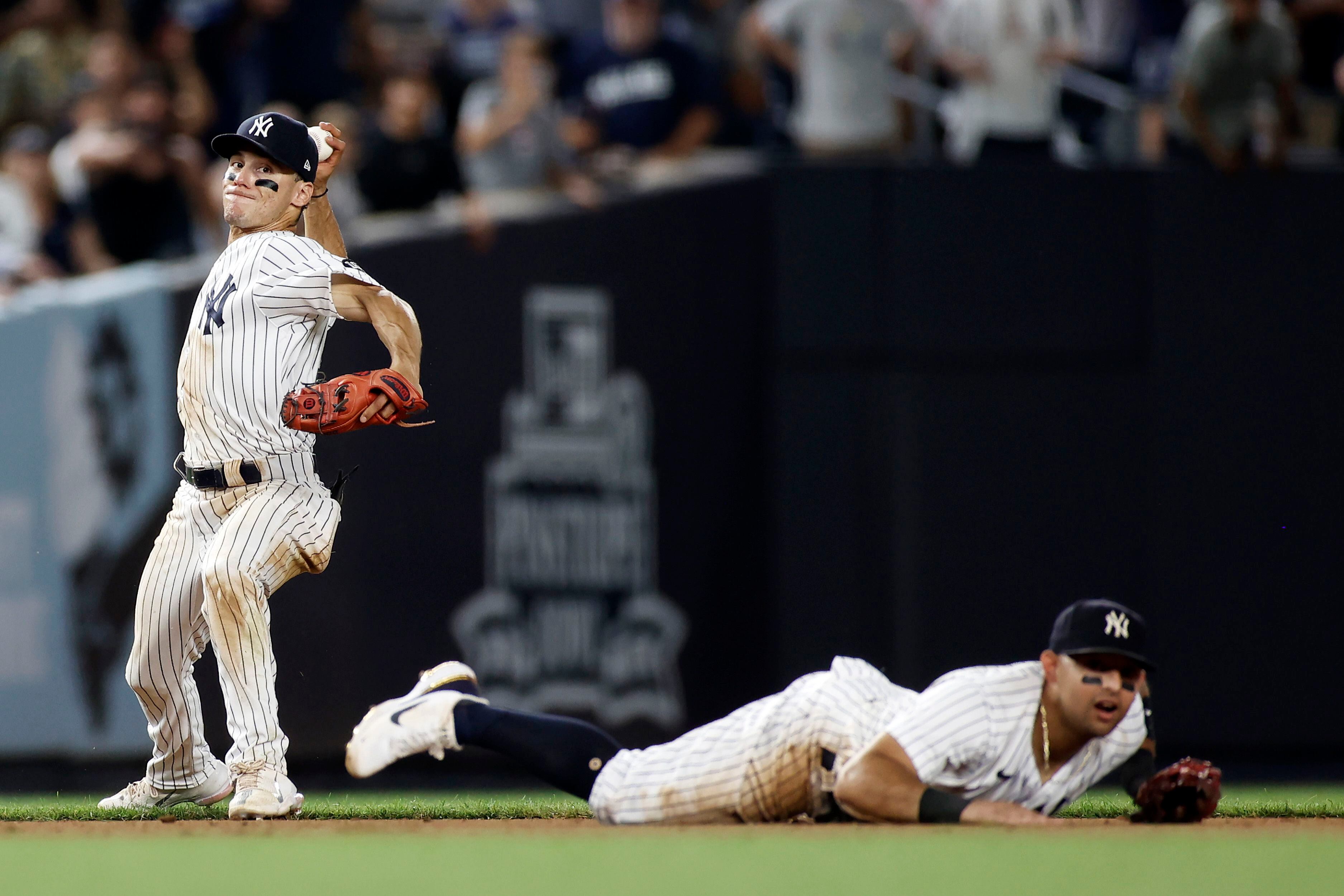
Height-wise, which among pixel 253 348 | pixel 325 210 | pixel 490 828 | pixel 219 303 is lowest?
pixel 490 828

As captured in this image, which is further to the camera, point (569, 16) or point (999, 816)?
point (569, 16)

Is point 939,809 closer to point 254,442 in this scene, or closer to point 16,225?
point 254,442

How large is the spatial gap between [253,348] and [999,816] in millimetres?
2169

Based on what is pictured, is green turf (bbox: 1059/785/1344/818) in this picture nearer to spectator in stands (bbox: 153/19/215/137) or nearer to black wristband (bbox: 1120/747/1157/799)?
black wristband (bbox: 1120/747/1157/799)

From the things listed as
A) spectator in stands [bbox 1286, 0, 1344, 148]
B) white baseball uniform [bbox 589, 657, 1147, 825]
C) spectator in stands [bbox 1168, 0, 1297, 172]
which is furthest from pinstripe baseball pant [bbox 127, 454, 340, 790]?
spectator in stands [bbox 1286, 0, 1344, 148]

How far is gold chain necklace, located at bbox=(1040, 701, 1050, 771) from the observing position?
4496 mm

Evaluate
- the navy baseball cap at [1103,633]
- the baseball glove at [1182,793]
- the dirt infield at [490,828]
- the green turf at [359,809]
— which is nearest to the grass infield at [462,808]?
the green turf at [359,809]

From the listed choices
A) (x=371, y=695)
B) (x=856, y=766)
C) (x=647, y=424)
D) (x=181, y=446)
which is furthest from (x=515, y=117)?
(x=856, y=766)

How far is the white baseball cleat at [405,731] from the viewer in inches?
185

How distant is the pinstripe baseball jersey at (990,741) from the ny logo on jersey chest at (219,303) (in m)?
1.97

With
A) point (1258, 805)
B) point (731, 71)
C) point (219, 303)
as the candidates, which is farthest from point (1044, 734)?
point (731, 71)

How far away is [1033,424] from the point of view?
27.8 feet

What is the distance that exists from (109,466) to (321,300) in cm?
348

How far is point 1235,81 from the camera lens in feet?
27.9
